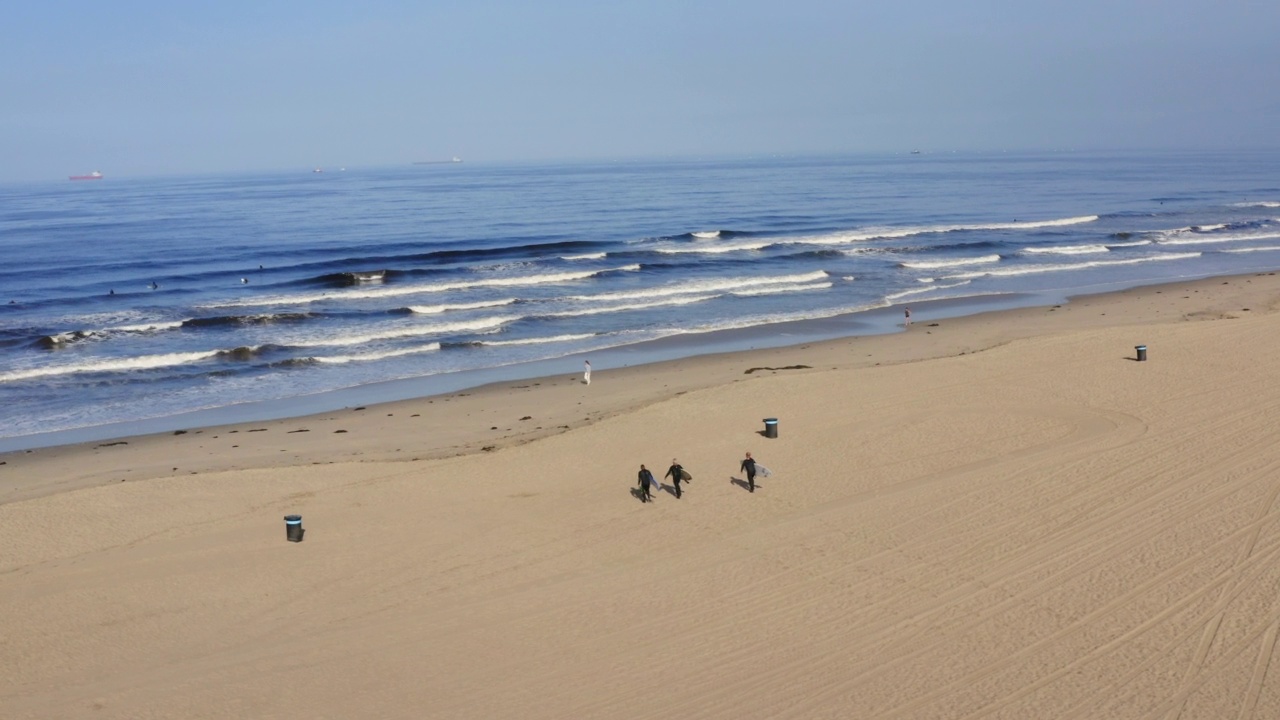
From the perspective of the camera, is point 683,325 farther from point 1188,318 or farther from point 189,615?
point 189,615

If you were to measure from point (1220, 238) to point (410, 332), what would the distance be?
4583cm

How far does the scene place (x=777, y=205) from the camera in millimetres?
86438

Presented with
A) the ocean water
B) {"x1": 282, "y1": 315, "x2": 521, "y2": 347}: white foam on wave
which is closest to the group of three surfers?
the ocean water

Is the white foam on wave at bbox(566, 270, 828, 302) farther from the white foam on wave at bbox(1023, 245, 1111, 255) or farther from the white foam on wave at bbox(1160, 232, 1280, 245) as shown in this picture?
the white foam on wave at bbox(1160, 232, 1280, 245)

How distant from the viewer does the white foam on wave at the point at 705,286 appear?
141ft

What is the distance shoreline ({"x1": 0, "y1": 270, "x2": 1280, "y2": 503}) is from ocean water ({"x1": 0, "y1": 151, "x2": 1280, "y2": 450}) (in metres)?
1.60

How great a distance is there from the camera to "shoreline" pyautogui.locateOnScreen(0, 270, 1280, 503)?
2134 centimetres

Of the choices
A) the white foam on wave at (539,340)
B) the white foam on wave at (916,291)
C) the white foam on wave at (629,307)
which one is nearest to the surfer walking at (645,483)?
the white foam on wave at (539,340)

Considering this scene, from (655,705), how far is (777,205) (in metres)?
77.6

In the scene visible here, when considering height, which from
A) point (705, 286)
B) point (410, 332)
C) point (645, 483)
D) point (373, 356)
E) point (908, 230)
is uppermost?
point (908, 230)

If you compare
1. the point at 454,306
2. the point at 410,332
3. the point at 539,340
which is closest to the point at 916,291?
the point at 539,340

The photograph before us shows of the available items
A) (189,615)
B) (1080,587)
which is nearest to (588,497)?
(189,615)

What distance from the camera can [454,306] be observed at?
40906 millimetres

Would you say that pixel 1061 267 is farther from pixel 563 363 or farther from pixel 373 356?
pixel 373 356
